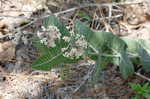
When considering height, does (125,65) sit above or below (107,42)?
below

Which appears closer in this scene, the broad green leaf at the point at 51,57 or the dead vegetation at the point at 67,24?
the broad green leaf at the point at 51,57

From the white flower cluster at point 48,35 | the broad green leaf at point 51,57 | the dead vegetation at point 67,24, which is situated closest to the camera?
the white flower cluster at point 48,35

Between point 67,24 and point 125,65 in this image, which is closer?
point 125,65

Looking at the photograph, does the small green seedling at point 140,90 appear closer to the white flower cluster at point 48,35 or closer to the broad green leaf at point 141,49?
the broad green leaf at point 141,49

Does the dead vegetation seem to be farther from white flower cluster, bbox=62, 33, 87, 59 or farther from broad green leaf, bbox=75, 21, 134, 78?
white flower cluster, bbox=62, 33, 87, 59

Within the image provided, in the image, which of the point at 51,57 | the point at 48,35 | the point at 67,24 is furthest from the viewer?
the point at 67,24

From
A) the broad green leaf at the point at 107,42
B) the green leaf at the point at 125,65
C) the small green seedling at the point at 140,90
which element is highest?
the broad green leaf at the point at 107,42

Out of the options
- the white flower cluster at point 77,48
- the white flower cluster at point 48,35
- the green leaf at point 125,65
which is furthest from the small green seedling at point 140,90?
the white flower cluster at point 48,35

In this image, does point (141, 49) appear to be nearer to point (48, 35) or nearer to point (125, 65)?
point (125, 65)

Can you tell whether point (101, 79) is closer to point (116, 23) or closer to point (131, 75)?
point (131, 75)

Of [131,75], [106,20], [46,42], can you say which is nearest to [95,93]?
[131,75]

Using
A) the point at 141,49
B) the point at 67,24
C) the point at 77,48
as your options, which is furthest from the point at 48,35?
the point at 67,24
